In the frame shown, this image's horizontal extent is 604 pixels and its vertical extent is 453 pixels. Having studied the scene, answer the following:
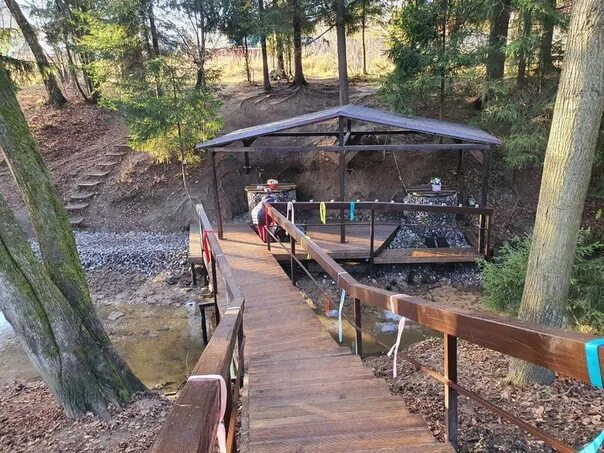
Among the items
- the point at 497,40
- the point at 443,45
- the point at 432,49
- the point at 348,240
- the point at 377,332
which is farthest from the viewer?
the point at 443,45

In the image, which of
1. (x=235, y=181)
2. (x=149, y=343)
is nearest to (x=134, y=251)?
(x=235, y=181)

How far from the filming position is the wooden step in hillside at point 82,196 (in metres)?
12.6

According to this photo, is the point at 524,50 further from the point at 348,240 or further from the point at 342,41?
the point at 348,240

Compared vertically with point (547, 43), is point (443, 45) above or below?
above

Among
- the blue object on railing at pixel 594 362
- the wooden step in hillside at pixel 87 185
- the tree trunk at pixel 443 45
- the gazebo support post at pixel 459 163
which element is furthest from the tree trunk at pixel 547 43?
the wooden step in hillside at pixel 87 185

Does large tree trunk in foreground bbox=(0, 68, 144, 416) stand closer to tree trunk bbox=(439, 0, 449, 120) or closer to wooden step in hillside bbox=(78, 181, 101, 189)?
wooden step in hillside bbox=(78, 181, 101, 189)

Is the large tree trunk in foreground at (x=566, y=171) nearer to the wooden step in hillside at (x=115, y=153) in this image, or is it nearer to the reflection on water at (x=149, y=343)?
Result: the reflection on water at (x=149, y=343)

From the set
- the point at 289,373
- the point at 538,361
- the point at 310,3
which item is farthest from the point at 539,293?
the point at 310,3

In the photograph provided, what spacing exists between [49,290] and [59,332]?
40cm

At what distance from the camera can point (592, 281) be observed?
18.2ft

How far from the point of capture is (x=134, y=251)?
1043cm

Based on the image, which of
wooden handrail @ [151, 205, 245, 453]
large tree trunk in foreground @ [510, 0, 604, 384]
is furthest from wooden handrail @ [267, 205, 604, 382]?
large tree trunk in foreground @ [510, 0, 604, 384]

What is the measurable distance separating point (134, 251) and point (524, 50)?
9852mm

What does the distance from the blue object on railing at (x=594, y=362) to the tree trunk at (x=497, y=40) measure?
36.6 ft
